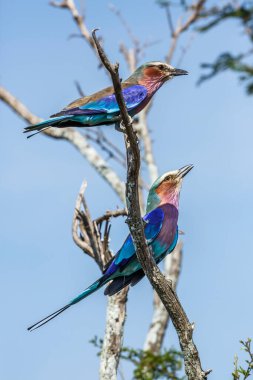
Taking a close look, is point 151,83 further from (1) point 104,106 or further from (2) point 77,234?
(2) point 77,234

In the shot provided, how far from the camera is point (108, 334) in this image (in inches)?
302

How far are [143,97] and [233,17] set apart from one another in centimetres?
766

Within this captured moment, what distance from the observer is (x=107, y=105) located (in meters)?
6.12

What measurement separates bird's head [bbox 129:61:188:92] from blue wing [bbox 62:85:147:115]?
240mm

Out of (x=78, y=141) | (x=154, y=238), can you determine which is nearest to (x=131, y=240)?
(x=154, y=238)

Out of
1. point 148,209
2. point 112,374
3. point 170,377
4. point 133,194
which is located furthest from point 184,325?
point 170,377

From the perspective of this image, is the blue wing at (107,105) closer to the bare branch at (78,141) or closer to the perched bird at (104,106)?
the perched bird at (104,106)

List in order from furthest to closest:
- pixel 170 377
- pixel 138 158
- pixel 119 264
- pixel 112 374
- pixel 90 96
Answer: pixel 170 377, pixel 112 374, pixel 90 96, pixel 119 264, pixel 138 158

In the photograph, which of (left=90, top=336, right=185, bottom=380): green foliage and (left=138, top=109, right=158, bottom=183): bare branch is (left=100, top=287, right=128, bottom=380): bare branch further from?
(left=138, top=109, right=158, bottom=183): bare branch

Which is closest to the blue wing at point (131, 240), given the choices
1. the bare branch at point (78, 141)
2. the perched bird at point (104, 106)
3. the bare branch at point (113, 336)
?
the perched bird at point (104, 106)

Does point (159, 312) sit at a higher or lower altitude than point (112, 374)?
higher

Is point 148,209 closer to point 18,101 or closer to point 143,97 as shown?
point 143,97

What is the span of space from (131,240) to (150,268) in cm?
54

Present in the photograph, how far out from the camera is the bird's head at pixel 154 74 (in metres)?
6.51
